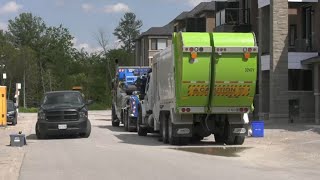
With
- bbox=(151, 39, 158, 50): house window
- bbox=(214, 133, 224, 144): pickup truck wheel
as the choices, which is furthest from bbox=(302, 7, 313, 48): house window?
bbox=(151, 39, 158, 50): house window

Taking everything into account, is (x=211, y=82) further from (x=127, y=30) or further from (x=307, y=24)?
(x=127, y=30)

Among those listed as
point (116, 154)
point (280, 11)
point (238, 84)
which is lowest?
point (116, 154)

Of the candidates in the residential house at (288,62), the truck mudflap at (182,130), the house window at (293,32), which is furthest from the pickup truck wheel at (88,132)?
the house window at (293,32)

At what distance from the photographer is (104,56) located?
377 ft

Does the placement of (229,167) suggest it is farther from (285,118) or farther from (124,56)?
(124,56)

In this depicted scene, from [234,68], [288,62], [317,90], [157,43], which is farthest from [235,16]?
[157,43]

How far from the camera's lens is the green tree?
499 feet

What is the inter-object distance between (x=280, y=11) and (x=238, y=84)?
55.2 ft

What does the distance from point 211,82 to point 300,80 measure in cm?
1782

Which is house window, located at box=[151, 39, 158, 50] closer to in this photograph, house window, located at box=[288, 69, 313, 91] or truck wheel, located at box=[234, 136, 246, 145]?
house window, located at box=[288, 69, 313, 91]

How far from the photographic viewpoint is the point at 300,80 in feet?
119

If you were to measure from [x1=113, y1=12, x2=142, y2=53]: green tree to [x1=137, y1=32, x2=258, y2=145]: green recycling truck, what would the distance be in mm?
130903

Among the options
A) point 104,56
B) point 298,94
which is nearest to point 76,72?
point 104,56

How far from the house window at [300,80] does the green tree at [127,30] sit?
381 ft
